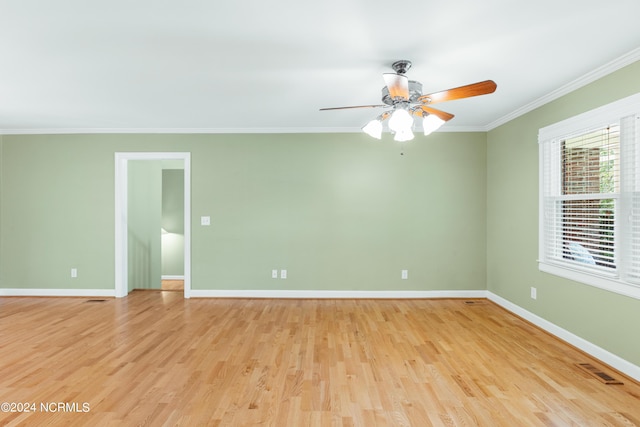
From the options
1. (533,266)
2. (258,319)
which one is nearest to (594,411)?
Answer: (533,266)

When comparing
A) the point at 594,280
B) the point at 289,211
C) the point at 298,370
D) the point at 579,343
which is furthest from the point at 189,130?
the point at 579,343

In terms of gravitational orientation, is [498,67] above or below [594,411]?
above

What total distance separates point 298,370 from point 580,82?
3.50 m

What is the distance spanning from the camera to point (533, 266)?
154 inches

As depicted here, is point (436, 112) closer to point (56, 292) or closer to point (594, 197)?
point (594, 197)

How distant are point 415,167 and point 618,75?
97.7 inches

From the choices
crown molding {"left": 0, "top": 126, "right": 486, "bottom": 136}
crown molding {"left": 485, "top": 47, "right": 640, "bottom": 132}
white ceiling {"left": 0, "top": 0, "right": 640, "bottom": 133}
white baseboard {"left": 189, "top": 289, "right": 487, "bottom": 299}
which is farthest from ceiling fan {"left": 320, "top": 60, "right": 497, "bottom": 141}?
white baseboard {"left": 189, "top": 289, "right": 487, "bottom": 299}

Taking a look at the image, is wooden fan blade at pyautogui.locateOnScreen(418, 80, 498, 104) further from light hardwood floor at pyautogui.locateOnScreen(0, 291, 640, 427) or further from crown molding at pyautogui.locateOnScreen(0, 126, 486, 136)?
crown molding at pyautogui.locateOnScreen(0, 126, 486, 136)

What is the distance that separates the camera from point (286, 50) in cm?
252

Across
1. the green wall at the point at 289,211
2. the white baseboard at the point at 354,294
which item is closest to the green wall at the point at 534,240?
the green wall at the point at 289,211

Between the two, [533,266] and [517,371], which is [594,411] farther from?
[533,266]

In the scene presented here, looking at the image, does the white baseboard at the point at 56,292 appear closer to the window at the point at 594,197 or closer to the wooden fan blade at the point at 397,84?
the wooden fan blade at the point at 397,84

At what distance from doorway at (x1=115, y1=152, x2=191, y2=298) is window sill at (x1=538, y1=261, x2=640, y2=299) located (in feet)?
14.8

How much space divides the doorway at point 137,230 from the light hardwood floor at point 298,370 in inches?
37.3
